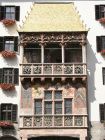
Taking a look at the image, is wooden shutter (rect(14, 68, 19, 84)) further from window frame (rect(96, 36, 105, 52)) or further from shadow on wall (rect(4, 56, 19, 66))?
window frame (rect(96, 36, 105, 52))

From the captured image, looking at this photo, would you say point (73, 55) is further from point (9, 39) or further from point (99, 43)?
point (9, 39)

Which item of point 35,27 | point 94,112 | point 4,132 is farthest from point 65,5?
point 4,132

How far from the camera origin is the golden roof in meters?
43.4

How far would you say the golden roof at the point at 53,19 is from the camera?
43.4 m

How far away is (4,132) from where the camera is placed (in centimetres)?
4247

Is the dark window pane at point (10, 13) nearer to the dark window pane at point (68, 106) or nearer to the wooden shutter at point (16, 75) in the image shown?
the wooden shutter at point (16, 75)

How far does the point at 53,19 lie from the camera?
1752 inches

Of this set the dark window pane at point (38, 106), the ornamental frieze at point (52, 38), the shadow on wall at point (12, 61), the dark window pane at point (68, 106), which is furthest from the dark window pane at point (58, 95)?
the shadow on wall at point (12, 61)

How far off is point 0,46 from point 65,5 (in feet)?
26.3

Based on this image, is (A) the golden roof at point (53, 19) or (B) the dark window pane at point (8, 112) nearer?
(B) the dark window pane at point (8, 112)

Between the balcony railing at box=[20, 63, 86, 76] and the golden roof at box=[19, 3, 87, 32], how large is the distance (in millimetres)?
3504

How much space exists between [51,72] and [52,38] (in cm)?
338

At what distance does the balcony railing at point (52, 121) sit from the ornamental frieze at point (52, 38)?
23.8ft

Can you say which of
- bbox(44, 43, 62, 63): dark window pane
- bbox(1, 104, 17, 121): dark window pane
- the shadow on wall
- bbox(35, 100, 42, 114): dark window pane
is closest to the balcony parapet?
bbox(35, 100, 42, 114): dark window pane
